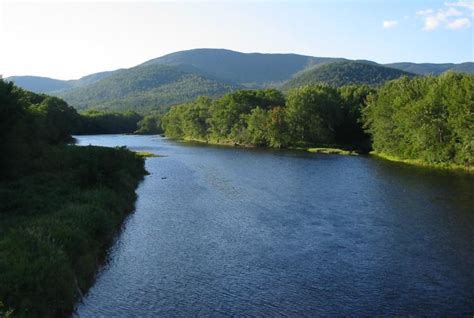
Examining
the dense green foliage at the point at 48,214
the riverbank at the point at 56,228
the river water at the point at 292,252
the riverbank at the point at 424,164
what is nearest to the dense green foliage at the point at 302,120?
the riverbank at the point at 424,164

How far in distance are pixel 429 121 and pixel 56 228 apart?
75.9m

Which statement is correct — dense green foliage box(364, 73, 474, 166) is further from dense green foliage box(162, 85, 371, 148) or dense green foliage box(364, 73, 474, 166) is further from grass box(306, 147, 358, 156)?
dense green foliage box(162, 85, 371, 148)

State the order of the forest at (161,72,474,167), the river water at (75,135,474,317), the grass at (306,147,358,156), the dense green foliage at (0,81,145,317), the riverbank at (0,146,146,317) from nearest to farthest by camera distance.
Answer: the riverbank at (0,146,146,317), the dense green foliage at (0,81,145,317), the river water at (75,135,474,317), the forest at (161,72,474,167), the grass at (306,147,358,156)

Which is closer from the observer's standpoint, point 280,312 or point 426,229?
point 280,312

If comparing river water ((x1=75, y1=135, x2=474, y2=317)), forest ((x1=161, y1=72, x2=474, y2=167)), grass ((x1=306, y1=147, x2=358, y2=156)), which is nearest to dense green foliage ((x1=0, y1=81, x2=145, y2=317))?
river water ((x1=75, y1=135, x2=474, y2=317))

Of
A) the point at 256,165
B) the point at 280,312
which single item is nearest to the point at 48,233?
the point at 280,312

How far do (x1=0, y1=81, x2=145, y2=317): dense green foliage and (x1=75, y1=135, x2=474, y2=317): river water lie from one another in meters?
1.68

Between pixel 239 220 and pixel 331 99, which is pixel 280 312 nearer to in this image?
pixel 239 220

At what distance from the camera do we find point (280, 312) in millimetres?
24016

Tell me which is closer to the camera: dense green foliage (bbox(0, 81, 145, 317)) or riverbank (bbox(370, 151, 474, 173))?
dense green foliage (bbox(0, 81, 145, 317))

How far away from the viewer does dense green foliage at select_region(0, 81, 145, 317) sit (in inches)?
875

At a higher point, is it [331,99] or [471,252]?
[331,99]

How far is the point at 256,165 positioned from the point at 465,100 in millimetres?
36374

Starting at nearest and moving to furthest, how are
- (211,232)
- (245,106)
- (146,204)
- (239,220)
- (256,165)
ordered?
(211,232) < (239,220) < (146,204) < (256,165) < (245,106)
